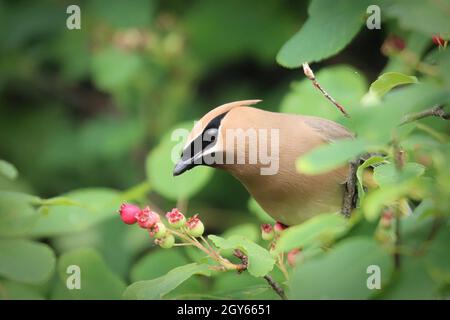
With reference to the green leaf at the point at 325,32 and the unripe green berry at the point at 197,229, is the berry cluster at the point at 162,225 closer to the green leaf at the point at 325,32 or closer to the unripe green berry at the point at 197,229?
the unripe green berry at the point at 197,229

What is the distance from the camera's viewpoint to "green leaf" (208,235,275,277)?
2.14 metres

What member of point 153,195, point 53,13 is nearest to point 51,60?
point 53,13

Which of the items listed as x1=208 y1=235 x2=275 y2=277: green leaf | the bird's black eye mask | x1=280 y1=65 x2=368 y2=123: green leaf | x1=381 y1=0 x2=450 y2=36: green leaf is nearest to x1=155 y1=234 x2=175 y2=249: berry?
x1=208 y1=235 x2=275 y2=277: green leaf

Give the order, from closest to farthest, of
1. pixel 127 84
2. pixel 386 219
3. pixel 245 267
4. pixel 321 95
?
1. pixel 386 219
2. pixel 245 267
3. pixel 321 95
4. pixel 127 84

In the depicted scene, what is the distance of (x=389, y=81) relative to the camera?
2010 millimetres

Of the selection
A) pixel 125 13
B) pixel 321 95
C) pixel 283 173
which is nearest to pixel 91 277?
pixel 283 173

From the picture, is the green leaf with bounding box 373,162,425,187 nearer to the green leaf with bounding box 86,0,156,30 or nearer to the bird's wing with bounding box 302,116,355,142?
the bird's wing with bounding box 302,116,355,142

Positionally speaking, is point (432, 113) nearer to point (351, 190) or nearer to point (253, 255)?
point (351, 190)

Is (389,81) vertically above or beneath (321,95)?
beneath

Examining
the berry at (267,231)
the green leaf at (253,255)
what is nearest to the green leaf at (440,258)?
the green leaf at (253,255)

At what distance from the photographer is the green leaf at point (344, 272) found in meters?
1.53

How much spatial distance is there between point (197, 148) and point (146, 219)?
1.91 feet

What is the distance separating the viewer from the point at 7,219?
2.46 metres

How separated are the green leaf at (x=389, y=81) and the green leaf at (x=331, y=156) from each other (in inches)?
22.0
